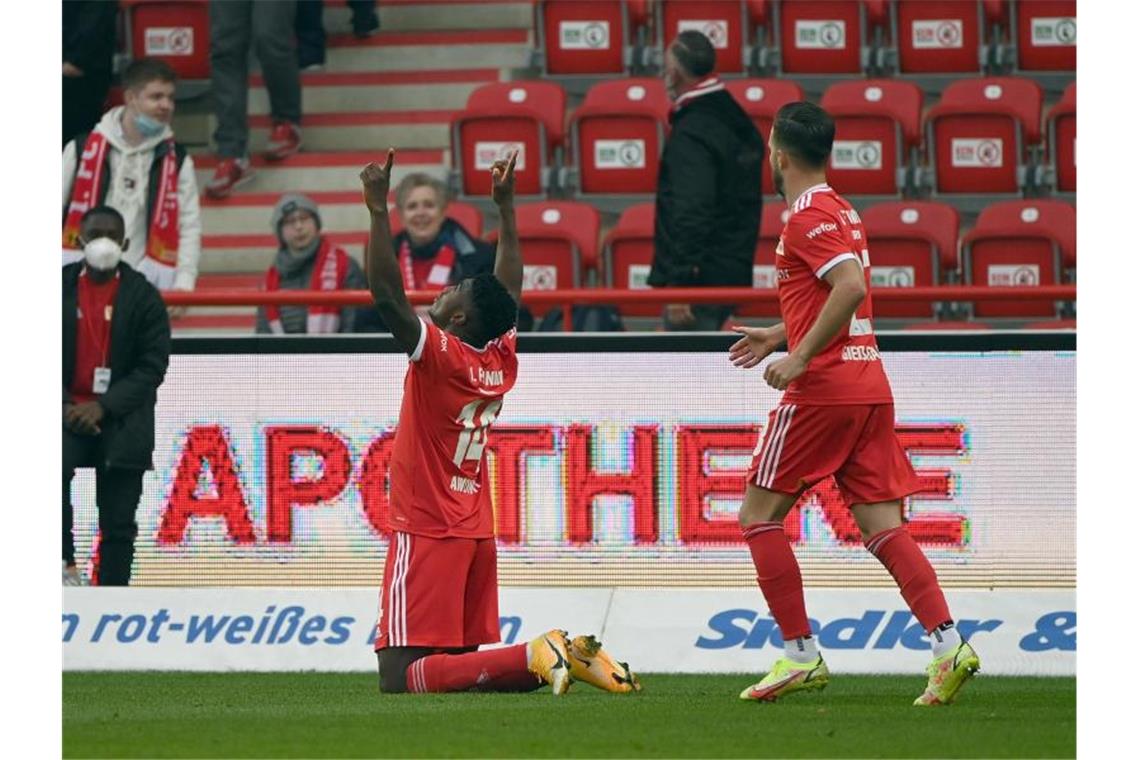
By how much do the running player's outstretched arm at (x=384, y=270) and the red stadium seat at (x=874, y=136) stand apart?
21.6 ft

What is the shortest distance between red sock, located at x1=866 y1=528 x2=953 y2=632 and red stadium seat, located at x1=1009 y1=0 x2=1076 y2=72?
7858mm

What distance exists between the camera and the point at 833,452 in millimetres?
6957

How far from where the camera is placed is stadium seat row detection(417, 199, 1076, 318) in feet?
40.0

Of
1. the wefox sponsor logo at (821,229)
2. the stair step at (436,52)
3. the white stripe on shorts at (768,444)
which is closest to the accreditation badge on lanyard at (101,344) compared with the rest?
the white stripe on shorts at (768,444)

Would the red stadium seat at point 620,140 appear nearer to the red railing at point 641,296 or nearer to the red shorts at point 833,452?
the red railing at point 641,296

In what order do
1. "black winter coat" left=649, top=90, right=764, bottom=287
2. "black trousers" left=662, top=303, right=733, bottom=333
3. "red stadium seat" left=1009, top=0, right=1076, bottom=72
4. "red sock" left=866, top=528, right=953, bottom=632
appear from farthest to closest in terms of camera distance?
"red stadium seat" left=1009, top=0, right=1076, bottom=72
"black winter coat" left=649, top=90, right=764, bottom=287
"black trousers" left=662, top=303, right=733, bottom=333
"red sock" left=866, top=528, right=953, bottom=632

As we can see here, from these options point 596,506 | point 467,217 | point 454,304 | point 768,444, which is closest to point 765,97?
point 467,217

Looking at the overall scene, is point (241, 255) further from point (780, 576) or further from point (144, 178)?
point (780, 576)

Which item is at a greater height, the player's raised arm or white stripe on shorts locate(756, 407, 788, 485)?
the player's raised arm

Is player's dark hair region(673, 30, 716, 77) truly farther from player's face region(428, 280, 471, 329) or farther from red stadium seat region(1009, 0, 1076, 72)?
red stadium seat region(1009, 0, 1076, 72)

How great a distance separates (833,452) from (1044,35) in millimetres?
7923

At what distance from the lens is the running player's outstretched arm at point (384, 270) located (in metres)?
6.74

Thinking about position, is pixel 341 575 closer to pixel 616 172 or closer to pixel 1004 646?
pixel 1004 646

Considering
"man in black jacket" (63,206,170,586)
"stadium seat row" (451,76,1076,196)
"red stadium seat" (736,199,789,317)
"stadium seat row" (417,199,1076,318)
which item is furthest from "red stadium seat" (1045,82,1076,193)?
"man in black jacket" (63,206,170,586)
